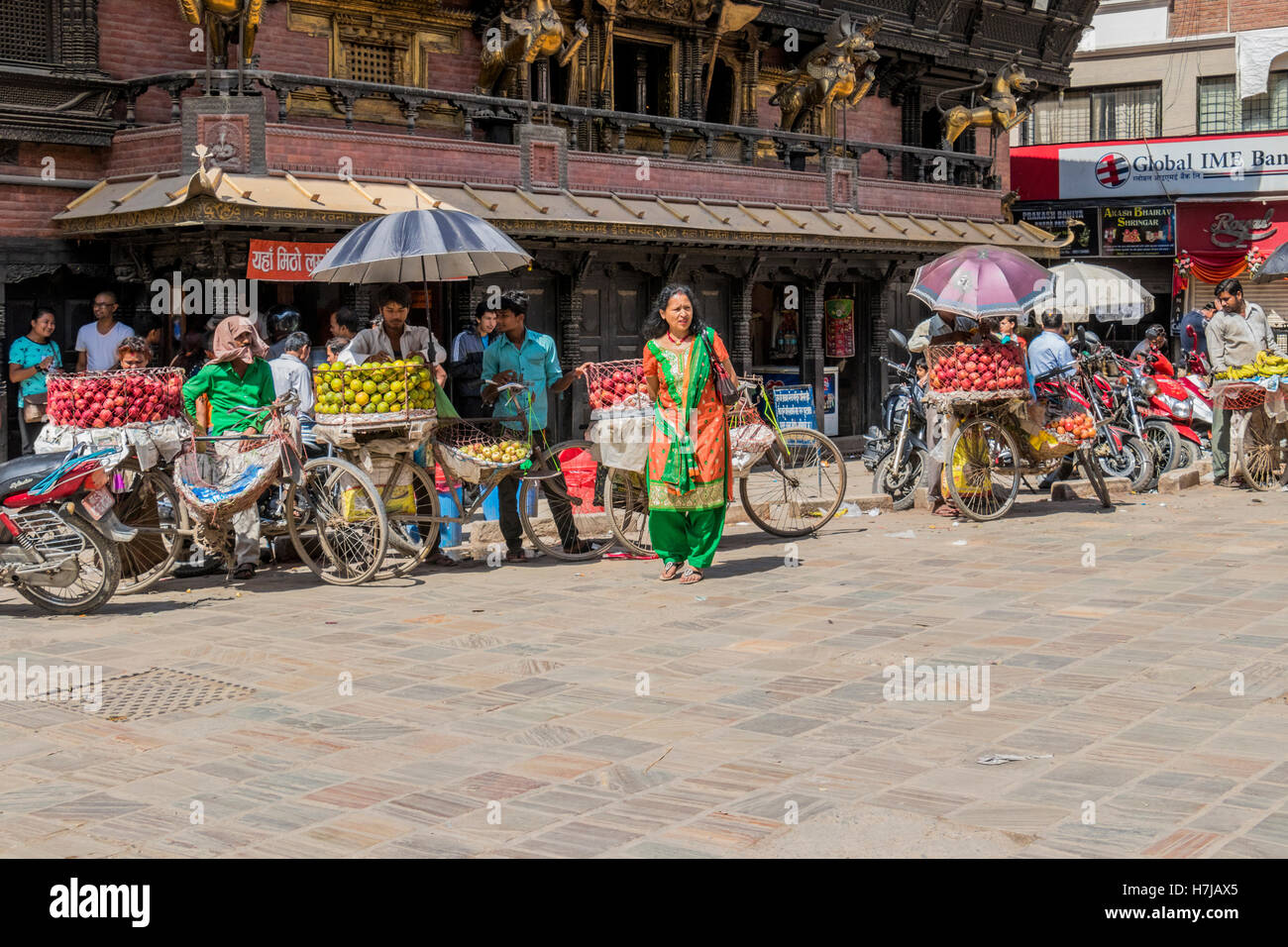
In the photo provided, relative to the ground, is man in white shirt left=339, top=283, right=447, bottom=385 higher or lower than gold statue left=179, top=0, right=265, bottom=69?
lower

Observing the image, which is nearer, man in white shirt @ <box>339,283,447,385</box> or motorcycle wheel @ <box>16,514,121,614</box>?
motorcycle wheel @ <box>16,514,121,614</box>

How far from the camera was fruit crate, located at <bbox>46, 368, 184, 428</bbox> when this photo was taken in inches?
370

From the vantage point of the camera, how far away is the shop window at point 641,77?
21719 mm

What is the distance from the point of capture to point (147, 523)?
989 cm

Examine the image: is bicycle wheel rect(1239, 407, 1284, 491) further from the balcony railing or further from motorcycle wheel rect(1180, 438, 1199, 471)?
the balcony railing

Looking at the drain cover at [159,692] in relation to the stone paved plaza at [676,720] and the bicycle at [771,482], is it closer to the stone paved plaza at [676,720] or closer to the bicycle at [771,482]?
the stone paved plaza at [676,720]

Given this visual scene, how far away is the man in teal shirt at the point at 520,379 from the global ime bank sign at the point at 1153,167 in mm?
24691

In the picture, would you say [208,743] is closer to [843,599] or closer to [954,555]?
[843,599]

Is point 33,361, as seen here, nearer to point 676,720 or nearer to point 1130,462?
point 676,720

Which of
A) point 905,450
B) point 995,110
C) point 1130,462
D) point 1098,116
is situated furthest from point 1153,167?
point 905,450

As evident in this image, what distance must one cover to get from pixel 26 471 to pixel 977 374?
24.5 ft

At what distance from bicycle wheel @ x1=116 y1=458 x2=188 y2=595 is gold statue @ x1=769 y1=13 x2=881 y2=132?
15068mm

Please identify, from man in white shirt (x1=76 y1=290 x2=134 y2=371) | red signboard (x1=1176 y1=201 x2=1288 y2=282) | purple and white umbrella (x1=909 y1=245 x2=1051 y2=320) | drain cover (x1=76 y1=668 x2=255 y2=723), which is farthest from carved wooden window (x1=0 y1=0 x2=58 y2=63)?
red signboard (x1=1176 y1=201 x2=1288 y2=282)

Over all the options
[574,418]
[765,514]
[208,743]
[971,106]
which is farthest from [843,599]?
[971,106]
